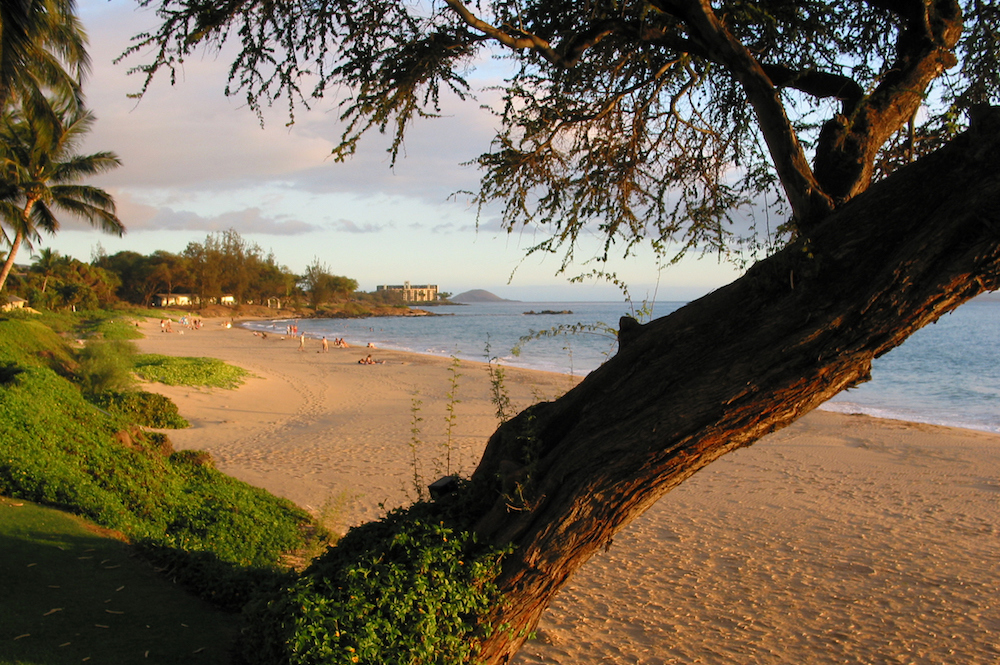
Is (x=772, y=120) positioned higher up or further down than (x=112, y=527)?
higher up

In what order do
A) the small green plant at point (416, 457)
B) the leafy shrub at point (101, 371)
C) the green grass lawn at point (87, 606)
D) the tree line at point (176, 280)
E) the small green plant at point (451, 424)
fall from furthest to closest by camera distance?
1. the tree line at point (176, 280)
2. the leafy shrub at point (101, 371)
3. the small green plant at point (451, 424)
4. the small green plant at point (416, 457)
5. the green grass lawn at point (87, 606)

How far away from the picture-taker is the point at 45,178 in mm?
23172

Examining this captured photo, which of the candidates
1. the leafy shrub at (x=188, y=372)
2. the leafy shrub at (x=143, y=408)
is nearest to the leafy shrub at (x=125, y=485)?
the leafy shrub at (x=143, y=408)

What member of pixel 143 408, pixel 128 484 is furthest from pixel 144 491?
pixel 143 408

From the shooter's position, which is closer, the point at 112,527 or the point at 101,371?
the point at 112,527

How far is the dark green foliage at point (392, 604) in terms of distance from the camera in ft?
9.51

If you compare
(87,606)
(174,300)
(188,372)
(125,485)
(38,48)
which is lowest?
(188,372)

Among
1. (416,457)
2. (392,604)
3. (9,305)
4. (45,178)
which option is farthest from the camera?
(9,305)

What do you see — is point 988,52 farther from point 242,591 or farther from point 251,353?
point 251,353

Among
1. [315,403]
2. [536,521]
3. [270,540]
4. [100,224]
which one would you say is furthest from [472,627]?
[100,224]

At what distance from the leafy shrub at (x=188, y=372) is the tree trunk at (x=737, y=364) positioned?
16300 millimetres

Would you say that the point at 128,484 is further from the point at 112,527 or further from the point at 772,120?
the point at 772,120

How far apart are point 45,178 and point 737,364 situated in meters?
27.4

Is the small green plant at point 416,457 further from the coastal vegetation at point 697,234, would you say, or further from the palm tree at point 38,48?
the palm tree at point 38,48
